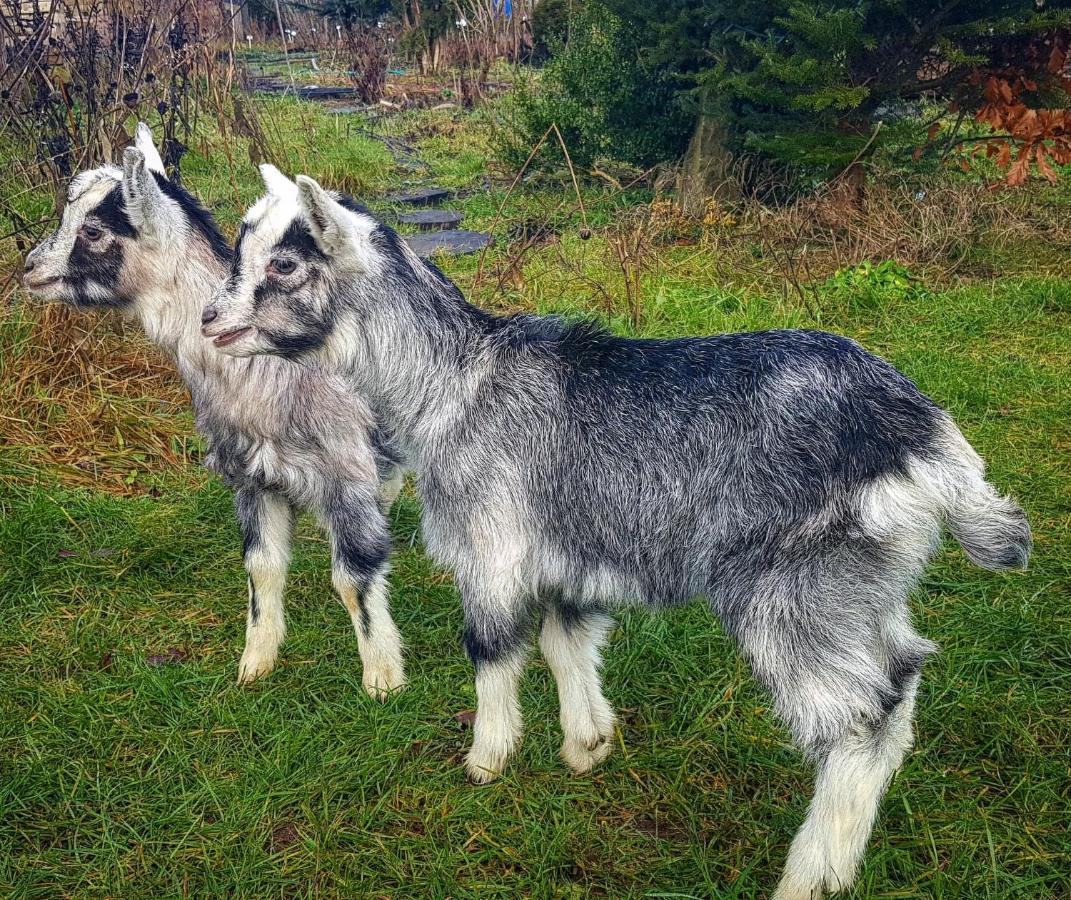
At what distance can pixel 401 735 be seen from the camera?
332 centimetres

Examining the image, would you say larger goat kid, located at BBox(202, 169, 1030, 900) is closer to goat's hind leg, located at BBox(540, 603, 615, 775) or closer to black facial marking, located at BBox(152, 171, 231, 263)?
goat's hind leg, located at BBox(540, 603, 615, 775)

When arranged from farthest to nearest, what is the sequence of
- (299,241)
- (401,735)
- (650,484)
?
(401,735) < (299,241) < (650,484)

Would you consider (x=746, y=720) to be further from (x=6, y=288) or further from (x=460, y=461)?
(x=6, y=288)

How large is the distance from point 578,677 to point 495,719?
328mm

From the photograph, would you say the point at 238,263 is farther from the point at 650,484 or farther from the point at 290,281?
the point at 650,484

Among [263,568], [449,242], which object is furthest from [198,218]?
[449,242]

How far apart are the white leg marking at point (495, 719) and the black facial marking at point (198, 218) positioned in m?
1.98

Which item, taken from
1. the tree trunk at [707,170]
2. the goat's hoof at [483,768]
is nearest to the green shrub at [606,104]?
the tree trunk at [707,170]

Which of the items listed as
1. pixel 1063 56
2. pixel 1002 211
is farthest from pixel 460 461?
pixel 1002 211

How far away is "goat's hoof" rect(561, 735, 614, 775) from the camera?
3199 millimetres

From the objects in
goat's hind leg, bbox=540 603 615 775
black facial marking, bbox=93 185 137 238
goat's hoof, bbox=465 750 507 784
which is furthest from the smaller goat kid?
goat's hind leg, bbox=540 603 615 775

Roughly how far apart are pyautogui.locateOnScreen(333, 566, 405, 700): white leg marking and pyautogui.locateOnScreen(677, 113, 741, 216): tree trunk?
562 cm

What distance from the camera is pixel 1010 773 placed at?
3.02 meters

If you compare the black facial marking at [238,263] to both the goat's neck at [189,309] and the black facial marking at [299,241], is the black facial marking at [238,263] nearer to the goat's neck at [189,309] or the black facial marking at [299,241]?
the black facial marking at [299,241]
